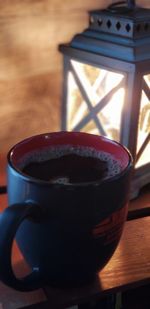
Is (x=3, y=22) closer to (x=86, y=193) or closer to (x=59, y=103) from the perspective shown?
(x=59, y=103)

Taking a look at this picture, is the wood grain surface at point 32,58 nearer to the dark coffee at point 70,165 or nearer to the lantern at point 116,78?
the lantern at point 116,78

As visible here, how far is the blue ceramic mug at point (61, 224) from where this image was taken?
42 cm

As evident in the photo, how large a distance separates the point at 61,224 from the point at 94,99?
318 millimetres

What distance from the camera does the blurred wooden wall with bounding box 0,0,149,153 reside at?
0.74 meters

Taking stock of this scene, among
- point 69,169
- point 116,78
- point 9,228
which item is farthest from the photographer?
point 116,78

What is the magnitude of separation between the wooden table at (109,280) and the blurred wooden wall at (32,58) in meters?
0.30

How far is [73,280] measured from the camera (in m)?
0.48

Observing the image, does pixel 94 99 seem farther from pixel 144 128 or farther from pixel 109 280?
pixel 109 280

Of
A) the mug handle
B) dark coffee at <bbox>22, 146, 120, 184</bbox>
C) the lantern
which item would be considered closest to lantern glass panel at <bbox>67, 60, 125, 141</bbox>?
the lantern

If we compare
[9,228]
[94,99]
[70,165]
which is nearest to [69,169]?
[70,165]

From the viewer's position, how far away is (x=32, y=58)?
30.5 inches

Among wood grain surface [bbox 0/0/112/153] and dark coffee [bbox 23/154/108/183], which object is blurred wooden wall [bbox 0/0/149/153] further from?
dark coffee [bbox 23/154/108/183]

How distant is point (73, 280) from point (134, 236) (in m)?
0.13

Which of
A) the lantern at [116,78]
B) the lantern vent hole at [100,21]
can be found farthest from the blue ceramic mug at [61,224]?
the lantern vent hole at [100,21]
